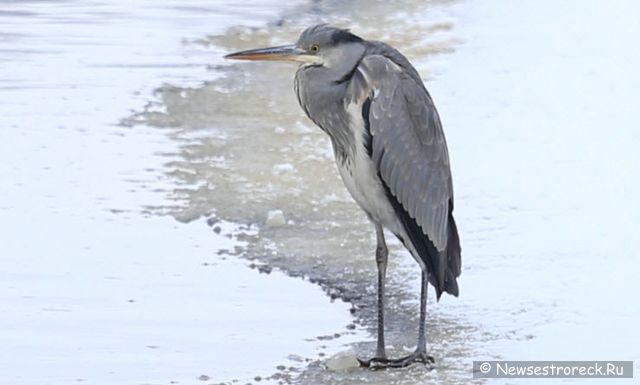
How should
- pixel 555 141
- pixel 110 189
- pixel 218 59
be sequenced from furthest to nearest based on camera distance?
pixel 218 59, pixel 555 141, pixel 110 189

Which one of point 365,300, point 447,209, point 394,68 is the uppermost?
point 394,68

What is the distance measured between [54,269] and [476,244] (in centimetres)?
214

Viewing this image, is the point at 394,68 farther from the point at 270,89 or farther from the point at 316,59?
the point at 270,89

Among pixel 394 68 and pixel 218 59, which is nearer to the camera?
pixel 394 68

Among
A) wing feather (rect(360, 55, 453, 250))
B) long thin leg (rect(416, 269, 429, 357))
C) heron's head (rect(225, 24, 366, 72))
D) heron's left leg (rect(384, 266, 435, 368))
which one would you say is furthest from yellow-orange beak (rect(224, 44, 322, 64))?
heron's left leg (rect(384, 266, 435, 368))

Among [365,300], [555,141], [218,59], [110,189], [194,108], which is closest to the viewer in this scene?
[365,300]

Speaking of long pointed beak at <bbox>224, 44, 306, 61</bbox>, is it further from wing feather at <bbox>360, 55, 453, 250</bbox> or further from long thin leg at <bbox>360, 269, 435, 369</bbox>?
long thin leg at <bbox>360, 269, 435, 369</bbox>

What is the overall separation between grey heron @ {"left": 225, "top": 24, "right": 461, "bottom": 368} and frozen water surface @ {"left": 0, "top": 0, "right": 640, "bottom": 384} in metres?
0.45

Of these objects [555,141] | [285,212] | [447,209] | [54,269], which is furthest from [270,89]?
[447,209]

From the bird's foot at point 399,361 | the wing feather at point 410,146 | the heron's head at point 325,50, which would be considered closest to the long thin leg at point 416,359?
the bird's foot at point 399,361

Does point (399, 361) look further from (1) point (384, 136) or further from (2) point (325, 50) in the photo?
(2) point (325, 50)

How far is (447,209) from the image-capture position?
7219 mm

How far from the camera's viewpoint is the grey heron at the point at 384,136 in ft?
23.0

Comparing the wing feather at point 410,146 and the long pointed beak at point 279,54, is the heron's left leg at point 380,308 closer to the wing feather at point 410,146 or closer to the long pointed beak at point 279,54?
the wing feather at point 410,146
